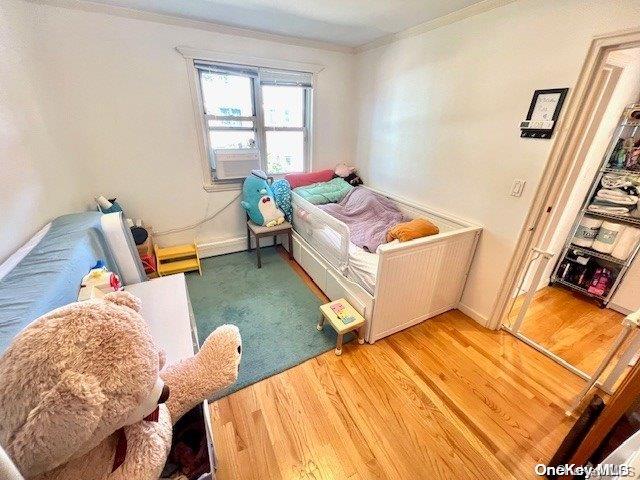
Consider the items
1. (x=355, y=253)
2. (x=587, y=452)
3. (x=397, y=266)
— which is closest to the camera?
(x=587, y=452)

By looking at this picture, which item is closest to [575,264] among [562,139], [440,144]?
[562,139]

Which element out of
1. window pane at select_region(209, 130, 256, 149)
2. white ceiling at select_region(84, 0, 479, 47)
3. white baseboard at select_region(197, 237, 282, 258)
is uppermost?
white ceiling at select_region(84, 0, 479, 47)

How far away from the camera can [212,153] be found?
2.73 metres

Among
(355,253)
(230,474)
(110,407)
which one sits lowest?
(230,474)

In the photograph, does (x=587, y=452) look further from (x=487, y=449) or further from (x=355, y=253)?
(x=355, y=253)

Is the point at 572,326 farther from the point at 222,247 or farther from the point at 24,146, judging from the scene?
the point at 24,146

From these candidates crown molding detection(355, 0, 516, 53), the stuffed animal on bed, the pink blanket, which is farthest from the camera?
the stuffed animal on bed

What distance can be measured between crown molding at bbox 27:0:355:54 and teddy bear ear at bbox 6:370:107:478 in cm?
274

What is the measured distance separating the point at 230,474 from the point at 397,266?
1.40 metres

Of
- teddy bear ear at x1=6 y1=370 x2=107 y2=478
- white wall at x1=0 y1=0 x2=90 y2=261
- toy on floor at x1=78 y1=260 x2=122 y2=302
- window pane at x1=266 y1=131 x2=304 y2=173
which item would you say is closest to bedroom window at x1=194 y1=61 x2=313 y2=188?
window pane at x1=266 y1=131 x2=304 y2=173

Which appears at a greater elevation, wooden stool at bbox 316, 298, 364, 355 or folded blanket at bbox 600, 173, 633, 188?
folded blanket at bbox 600, 173, 633, 188

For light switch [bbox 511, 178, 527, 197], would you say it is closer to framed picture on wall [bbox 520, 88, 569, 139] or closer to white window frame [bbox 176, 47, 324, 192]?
framed picture on wall [bbox 520, 88, 569, 139]

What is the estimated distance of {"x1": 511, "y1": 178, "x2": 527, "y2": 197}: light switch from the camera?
170 cm

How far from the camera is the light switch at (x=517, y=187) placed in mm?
1696
